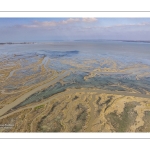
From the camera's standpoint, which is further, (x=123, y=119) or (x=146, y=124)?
(x=123, y=119)

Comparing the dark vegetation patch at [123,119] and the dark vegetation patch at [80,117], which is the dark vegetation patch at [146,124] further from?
the dark vegetation patch at [80,117]

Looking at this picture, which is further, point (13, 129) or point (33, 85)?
point (33, 85)

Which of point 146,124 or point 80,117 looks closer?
point 146,124

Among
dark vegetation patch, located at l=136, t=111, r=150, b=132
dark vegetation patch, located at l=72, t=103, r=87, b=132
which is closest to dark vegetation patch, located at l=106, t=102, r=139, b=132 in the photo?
dark vegetation patch, located at l=136, t=111, r=150, b=132

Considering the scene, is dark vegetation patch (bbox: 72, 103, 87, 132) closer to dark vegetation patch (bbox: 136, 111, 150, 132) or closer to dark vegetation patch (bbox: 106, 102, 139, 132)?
dark vegetation patch (bbox: 106, 102, 139, 132)

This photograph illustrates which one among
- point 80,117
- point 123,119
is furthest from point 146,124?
point 80,117

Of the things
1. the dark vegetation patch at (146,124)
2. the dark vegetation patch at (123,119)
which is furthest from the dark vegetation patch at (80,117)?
the dark vegetation patch at (146,124)

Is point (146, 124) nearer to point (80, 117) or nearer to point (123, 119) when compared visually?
point (123, 119)

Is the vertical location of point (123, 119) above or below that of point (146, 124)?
above
